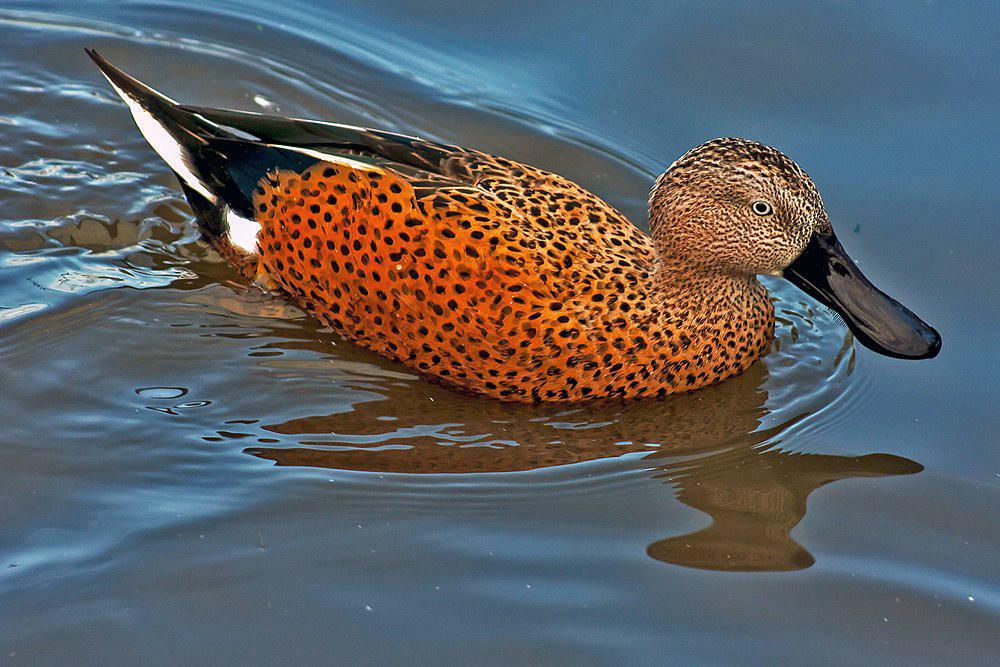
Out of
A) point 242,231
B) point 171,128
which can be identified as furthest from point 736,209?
point 171,128

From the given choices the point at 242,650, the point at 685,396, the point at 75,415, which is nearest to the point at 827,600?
the point at 685,396

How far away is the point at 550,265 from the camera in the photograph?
5074 millimetres

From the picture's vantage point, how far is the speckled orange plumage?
200 inches

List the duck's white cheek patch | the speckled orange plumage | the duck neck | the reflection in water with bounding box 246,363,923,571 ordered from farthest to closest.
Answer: the duck's white cheek patch
the duck neck
the speckled orange plumage
the reflection in water with bounding box 246,363,923,571

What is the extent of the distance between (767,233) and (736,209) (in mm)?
155

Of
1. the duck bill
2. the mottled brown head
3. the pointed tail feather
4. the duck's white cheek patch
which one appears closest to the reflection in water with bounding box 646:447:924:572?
the duck bill

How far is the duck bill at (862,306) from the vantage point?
5.18 m

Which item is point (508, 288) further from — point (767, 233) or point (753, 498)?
point (753, 498)

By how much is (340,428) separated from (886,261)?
2742 mm

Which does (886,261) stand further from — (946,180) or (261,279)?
(261,279)

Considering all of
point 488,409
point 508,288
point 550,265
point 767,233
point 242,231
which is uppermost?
point 767,233

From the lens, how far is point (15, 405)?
4.97m

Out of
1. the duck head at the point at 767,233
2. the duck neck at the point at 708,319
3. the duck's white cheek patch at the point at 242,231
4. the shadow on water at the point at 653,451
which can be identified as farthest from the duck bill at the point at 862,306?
the duck's white cheek patch at the point at 242,231

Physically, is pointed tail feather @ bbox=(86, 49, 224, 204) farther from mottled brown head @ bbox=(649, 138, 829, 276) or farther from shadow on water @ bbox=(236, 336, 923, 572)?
mottled brown head @ bbox=(649, 138, 829, 276)
